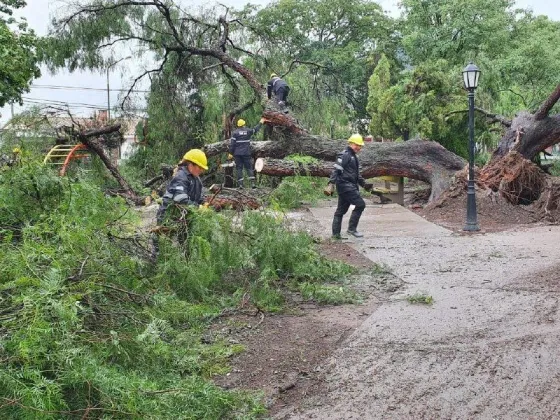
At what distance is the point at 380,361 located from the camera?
171 inches

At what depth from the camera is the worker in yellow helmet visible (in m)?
6.01

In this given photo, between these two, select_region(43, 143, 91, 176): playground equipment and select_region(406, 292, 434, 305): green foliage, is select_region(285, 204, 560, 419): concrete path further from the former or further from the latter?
select_region(43, 143, 91, 176): playground equipment

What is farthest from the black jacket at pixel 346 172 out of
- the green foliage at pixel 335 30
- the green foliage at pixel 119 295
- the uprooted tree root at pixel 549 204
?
the green foliage at pixel 335 30

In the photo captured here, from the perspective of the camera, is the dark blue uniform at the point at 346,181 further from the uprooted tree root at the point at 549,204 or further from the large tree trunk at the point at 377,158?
the large tree trunk at the point at 377,158

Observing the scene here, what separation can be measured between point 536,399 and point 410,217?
7.86m

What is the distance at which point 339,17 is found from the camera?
37.2m

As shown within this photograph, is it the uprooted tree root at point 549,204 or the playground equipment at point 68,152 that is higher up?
the playground equipment at point 68,152

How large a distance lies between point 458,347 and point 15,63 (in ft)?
38.8

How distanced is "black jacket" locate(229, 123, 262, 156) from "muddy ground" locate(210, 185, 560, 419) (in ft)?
23.5

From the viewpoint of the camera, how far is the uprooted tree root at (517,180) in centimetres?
1173

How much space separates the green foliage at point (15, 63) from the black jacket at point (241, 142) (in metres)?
4.92

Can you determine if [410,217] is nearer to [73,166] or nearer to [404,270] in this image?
[404,270]

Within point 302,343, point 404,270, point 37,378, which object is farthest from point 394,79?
point 37,378

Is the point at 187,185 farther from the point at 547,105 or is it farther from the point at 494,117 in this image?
the point at 494,117
